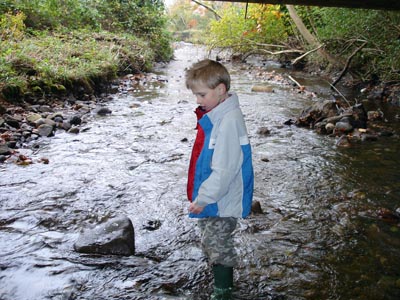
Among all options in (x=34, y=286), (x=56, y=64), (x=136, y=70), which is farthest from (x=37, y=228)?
(x=136, y=70)

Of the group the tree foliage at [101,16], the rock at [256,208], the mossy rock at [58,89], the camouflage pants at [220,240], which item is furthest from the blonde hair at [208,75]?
the tree foliage at [101,16]

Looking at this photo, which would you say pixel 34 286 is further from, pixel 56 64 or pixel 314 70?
pixel 314 70

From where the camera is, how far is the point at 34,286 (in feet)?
8.62

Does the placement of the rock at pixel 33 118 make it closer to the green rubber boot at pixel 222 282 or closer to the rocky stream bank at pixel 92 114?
the rocky stream bank at pixel 92 114

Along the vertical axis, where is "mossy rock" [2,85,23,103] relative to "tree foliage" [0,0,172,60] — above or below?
below

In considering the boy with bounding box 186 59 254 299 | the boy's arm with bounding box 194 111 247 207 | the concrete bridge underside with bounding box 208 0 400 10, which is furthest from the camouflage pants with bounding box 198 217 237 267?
the concrete bridge underside with bounding box 208 0 400 10

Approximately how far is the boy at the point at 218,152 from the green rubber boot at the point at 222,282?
28cm

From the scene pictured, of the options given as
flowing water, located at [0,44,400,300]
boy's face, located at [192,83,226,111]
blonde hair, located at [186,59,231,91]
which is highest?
blonde hair, located at [186,59,231,91]

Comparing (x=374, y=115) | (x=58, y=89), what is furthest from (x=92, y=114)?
(x=374, y=115)

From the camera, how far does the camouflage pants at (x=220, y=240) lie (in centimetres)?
246

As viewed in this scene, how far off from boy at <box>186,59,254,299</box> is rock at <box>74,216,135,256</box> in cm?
94

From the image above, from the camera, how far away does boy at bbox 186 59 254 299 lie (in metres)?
2.20

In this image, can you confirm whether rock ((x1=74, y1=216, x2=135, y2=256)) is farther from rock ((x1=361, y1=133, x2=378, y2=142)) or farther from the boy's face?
rock ((x1=361, y1=133, x2=378, y2=142))

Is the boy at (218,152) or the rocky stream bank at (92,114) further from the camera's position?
the rocky stream bank at (92,114)
